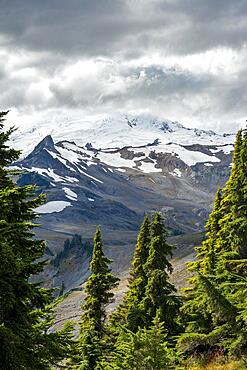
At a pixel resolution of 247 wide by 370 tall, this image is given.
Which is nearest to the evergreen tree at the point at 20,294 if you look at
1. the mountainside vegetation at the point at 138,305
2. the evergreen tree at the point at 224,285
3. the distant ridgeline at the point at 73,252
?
the mountainside vegetation at the point at 138,305

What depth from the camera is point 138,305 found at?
92.3 ft

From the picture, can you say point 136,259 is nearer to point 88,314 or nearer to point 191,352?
point 88,314

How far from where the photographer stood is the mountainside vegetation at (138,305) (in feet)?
39.7

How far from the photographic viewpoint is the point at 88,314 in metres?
30.7

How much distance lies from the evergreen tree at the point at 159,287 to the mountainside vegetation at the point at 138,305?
63 mm

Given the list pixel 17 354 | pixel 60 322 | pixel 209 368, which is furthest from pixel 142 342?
pixel 60 322

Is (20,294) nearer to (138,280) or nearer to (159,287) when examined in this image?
(159,287)

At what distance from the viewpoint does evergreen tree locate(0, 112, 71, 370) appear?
11.1m

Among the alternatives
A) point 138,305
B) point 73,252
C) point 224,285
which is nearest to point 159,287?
point 138,305

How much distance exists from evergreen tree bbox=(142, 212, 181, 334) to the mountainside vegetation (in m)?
0.06

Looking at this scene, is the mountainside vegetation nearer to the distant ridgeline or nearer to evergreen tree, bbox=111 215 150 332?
evergreen tree, bbox=111 215 150 332

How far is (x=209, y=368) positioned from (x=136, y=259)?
13.9 m

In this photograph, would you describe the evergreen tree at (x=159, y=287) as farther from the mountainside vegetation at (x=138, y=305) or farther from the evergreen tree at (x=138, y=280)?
the evergreen tree at (x=138, y=280)

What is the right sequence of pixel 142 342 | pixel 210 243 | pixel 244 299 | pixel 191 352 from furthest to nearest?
pixel 210 243 → pixel 191 352 → pixel 244 299 → pixel 142 342
